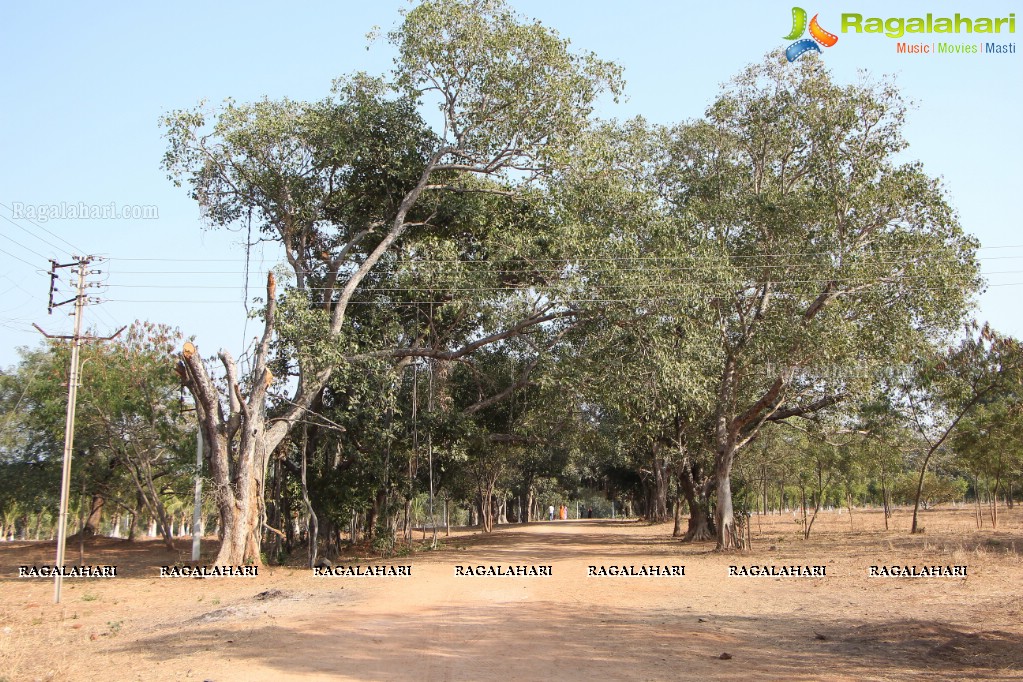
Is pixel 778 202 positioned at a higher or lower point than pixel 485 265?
higher

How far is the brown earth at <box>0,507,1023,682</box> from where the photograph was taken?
8.78m

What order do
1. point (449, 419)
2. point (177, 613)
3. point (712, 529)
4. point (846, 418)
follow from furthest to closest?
1. point (712, 529)
2. point (846, 418)
3. point (449, 419)
4. point (177, 613)

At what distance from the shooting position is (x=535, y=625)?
1138 cm

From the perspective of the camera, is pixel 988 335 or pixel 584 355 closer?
pixel 988 335

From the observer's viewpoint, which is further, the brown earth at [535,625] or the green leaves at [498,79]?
the green leaves at [498,79]

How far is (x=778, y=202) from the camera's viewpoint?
21469 mm

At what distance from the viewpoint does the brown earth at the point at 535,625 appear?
8.78 m

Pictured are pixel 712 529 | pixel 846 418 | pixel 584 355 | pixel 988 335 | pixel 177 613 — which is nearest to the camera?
pixel 177 613

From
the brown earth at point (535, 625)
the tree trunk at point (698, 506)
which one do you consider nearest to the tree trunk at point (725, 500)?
the brown earth at point (535, 625)

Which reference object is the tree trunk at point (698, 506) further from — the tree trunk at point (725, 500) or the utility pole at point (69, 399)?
the utility pole at point (69, 399)

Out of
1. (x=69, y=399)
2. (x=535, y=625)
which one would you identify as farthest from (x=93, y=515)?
(x=535, y=625)

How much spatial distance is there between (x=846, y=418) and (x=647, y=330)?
29.6 ft

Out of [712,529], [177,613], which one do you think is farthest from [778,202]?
[177,613]

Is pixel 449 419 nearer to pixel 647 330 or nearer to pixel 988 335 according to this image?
pixel 647 330
